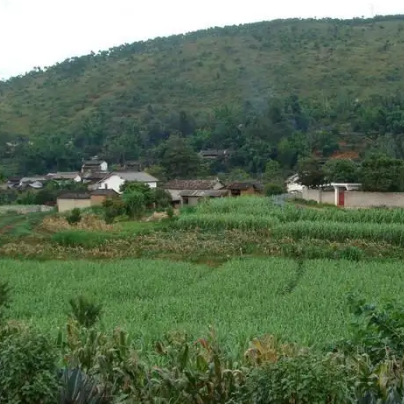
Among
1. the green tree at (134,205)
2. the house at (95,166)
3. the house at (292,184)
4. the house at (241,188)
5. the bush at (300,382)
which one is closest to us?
the bush at (300,382)

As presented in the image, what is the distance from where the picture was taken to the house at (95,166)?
6844 cm

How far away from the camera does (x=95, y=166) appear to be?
69188 millimetres

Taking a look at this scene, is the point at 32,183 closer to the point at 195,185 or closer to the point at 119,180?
the point at 119,180

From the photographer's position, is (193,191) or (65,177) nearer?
(193,191)

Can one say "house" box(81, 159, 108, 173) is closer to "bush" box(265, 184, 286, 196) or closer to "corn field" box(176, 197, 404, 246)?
"bush" box(265, 184, 286, 196)

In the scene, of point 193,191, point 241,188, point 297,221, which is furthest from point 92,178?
point 297,221

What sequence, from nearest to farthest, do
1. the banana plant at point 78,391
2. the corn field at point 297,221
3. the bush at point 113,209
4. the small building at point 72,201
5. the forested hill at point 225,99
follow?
1. the banana plant at point 78,391
2. the corn field at point 297,221
3. the bush at point 113,209
4. the small building at point 72,201
5. the forested hill at point 225,99

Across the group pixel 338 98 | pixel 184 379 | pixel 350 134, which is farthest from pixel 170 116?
pixel 184 379

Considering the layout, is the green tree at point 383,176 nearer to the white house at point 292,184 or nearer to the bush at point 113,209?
the white house at point 292,184

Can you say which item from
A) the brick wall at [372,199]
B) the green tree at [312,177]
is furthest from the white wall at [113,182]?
the brick wall at [372,199]

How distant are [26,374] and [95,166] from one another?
63.9 meters

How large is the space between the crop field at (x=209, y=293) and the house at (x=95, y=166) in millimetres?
45706

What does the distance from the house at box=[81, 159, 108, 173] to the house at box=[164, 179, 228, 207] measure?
21.4m

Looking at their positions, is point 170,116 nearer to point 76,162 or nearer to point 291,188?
point 76,162
